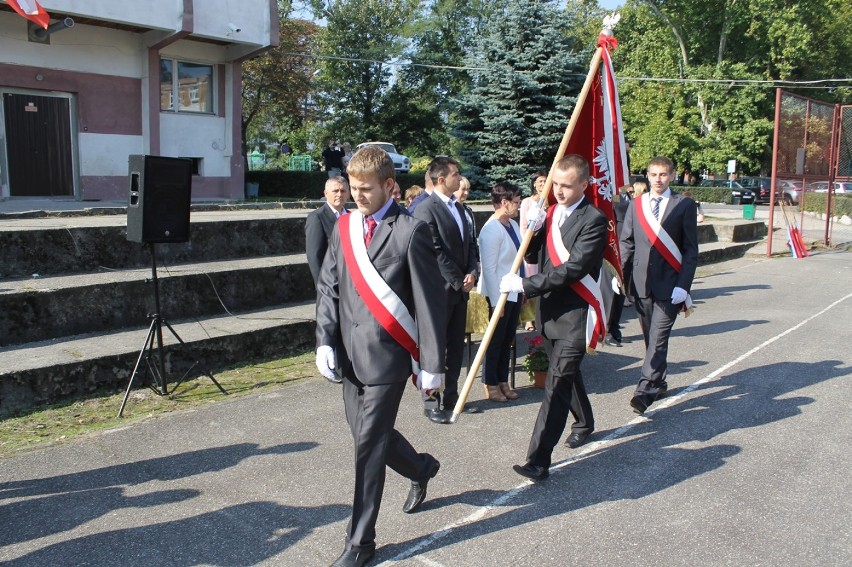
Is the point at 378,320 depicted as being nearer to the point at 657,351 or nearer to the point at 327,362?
the point at 327,362

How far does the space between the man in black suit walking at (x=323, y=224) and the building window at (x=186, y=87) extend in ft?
44.4

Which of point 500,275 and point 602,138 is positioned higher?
point 602,138

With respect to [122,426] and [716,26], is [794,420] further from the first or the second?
[716,26]

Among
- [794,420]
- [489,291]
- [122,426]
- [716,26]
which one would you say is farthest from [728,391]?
[716,26]

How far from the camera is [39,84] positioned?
50.9 ft

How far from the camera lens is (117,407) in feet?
20.5

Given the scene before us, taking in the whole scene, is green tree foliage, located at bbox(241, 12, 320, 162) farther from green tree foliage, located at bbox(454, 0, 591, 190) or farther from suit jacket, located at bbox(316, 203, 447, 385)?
suit jacket, located at bbox(316, 203, 447, 385)

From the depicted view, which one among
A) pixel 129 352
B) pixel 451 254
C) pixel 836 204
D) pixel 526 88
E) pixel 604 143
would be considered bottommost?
pixel 129 352

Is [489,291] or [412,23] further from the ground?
[412,23]

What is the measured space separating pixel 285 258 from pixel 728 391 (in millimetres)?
6220

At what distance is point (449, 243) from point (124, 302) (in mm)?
3927

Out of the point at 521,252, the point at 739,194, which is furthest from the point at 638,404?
the point at 739,194

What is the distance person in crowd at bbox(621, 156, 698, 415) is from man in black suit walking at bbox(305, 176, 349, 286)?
8.67ft

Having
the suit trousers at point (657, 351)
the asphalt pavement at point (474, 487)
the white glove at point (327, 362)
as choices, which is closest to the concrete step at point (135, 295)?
the asphalt pavement at point (474, 487)
